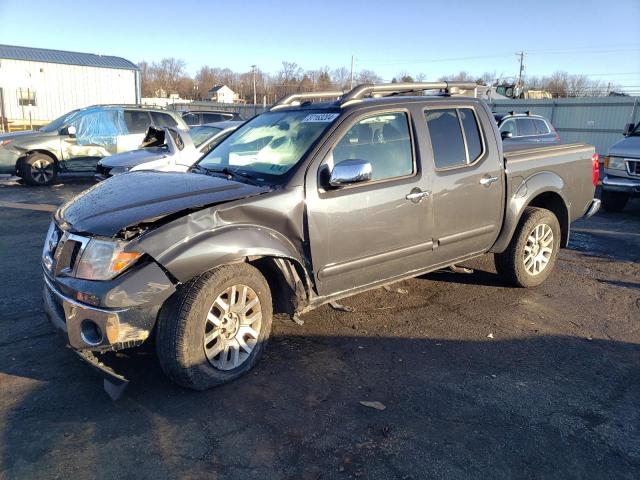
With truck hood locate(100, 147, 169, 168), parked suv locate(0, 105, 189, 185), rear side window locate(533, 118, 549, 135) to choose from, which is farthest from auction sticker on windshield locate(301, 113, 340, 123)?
rear side window locate(533, 118, 549, 135)

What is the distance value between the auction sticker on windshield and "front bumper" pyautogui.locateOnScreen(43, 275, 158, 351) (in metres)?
1.93

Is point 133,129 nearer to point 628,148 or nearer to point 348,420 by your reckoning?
point 628,148

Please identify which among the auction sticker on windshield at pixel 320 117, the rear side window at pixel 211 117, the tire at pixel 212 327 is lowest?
the tire at pixel 212 327

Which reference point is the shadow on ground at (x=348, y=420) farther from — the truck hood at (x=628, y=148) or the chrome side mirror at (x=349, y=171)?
the truck hood at (x=628, y=148)

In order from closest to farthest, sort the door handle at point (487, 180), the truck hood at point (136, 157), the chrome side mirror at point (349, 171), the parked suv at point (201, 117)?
the chrome side mirror at point (349, 171), the door handle at point (487, 180), the truck hood at point (136, 157), the parked suv at point (201, 117)

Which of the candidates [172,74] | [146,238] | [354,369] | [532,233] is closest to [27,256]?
[146,238]

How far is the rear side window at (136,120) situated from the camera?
12.5m

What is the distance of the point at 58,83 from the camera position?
33031mm

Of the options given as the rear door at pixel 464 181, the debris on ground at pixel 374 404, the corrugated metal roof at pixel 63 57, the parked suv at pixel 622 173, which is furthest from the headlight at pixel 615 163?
the corrugated metal roof at pixel 63 57

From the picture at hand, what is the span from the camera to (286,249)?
3533 millimetres

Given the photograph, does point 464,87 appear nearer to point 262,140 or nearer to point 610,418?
point 262,140

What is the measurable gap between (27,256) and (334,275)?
14.4 feet

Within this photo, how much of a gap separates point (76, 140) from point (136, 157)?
188 inches

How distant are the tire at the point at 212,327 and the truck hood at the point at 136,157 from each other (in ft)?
17.7
